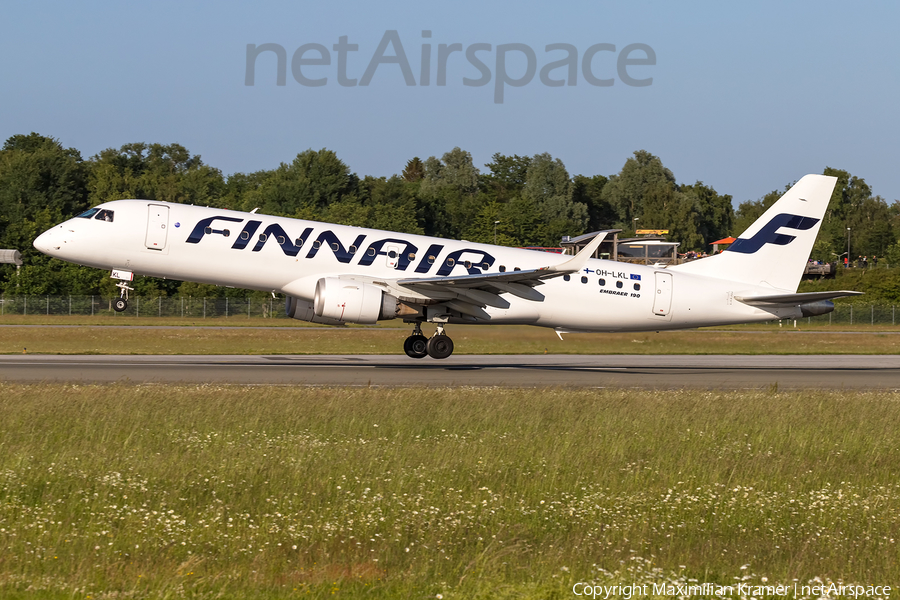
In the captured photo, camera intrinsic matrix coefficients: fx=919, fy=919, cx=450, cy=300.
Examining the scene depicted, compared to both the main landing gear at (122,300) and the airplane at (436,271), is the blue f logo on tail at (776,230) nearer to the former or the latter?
the airplane at (436,271)

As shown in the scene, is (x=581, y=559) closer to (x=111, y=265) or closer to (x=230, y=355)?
(x=111, y=265)

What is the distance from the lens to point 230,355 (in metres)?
35.8

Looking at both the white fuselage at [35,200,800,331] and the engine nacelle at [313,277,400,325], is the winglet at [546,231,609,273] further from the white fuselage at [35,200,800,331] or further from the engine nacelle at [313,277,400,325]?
the engine nacelle at [313,277,400,325]

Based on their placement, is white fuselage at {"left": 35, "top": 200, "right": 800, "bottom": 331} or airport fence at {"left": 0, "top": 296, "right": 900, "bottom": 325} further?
airport fence at {"left": 0, "top": 296, "right": 900, "bottom": 325}

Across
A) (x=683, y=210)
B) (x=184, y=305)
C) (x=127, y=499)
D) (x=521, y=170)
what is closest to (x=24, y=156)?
(x=184, y=305)

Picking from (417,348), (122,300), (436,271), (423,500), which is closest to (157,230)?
(122,300)

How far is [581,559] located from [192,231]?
20978 millimetres

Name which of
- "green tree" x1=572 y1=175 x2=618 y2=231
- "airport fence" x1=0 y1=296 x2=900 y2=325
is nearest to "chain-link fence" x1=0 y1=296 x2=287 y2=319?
"airport fence" x1=0 y1=296 x2=900 y2=325

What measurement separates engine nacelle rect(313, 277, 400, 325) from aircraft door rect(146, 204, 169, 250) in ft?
15.5

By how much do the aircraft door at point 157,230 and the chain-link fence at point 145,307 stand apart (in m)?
38.6

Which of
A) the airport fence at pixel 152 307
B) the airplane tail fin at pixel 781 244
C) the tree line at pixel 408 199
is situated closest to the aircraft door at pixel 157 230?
the airplane tail fin at pixel 781 244

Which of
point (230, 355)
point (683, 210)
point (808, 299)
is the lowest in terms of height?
point (230, 355)

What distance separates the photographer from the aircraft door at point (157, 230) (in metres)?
27.1

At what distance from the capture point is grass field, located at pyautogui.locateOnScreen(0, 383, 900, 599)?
26.7ft
